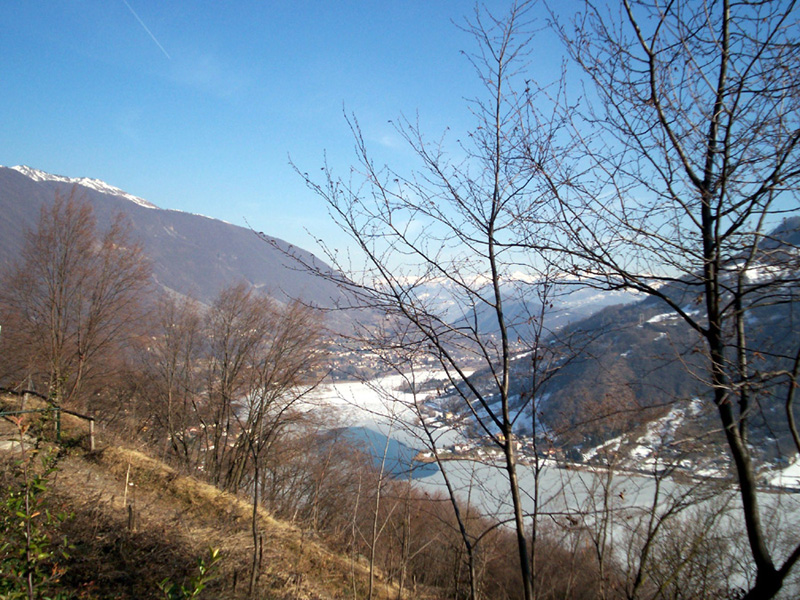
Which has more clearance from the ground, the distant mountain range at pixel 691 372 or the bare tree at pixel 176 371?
the distant mountain range at pixel 691 372

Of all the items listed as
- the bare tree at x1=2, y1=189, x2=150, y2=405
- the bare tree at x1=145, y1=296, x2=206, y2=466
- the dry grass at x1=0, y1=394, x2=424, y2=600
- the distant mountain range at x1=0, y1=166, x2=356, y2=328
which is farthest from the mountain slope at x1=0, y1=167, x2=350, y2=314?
the dry grass at x1=0, y1=394, x2=424, y2=600

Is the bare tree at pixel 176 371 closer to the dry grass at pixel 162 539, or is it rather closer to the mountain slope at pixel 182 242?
the dry grass at pixel 162 539

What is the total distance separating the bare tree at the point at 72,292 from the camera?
14.9m

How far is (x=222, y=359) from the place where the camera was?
17.3 m

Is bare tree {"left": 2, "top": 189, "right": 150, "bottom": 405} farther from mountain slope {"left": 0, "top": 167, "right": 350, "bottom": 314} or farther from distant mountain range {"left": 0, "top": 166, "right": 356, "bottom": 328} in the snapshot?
mountain slope {"left": 0, "top": 167, "right": 350, "bottom": 314}

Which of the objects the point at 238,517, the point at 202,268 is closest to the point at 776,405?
the point at 238,517

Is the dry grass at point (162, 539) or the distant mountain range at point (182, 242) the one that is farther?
the distant mountain range at point (182, 242)

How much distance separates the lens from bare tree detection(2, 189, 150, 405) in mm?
14930

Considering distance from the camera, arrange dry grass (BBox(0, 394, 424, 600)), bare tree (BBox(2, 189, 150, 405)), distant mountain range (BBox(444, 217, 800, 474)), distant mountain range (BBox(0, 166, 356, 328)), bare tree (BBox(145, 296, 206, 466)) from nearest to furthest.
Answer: distant mountain range (BBox(444, 217, 800, 474)), dry grass (BBox(0, 394, 424, 600)), bare tree (BBox(2, 189, 150, 405)), bare tree (BBox(145, 296, 206, 466)), distant mountain range (BBox(0, 166, 356, 328))

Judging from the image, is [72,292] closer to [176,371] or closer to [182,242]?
[176,371]

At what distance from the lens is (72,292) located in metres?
15.5

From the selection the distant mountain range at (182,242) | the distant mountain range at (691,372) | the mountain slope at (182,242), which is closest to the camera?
the distant mountain range at (691,372)

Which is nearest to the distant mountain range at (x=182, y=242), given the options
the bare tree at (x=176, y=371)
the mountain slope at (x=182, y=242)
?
the mountain slope at (x=182, y=242)

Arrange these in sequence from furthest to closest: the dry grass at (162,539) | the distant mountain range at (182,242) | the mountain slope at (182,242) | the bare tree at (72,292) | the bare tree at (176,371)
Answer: the mountain slope at (182,242) → the distant mountain range at (182,242) → the bare tree at (176,371) → the bare tree at (72,292) → the dry grass at (162,539)
